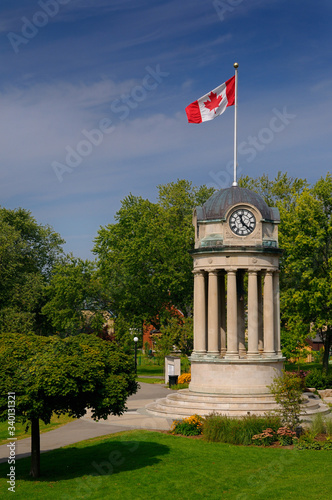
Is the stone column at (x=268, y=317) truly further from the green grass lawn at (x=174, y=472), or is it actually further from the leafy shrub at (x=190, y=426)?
the green grass lawn at (x=174, y=472)

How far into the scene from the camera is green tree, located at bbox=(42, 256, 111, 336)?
225 feet

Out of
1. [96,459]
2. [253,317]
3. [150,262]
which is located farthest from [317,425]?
[150,262]

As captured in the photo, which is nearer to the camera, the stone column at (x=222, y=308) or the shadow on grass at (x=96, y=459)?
the shadow on grass at (x=96, y=459)

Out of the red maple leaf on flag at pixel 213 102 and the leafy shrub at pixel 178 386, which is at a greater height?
the red maple leaf on flag at pixel 213 102

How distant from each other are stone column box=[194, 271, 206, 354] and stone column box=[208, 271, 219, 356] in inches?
25.6

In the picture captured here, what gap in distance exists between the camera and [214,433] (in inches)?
1078

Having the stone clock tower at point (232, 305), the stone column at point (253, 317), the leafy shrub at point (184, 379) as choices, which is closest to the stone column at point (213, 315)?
the stone clock tower at point (232, 305)

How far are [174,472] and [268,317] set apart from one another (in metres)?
14.7

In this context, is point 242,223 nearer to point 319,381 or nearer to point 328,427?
point 328,427

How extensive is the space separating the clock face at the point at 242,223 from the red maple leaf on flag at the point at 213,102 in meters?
7.45

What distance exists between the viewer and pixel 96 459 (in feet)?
79.0

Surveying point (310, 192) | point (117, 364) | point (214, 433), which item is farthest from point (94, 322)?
point (117, 364)

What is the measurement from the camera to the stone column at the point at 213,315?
34.8 metres

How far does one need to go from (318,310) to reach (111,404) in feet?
100
